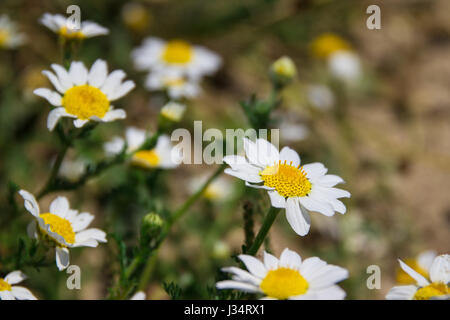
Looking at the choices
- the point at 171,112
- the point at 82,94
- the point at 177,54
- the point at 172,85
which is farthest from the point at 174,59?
the point at 82,94

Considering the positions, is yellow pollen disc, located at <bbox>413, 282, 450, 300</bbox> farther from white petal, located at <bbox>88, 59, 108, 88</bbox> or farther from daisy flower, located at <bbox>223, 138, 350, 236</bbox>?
white petal, located at <bbox>88, 59, 108, 88</bbox>

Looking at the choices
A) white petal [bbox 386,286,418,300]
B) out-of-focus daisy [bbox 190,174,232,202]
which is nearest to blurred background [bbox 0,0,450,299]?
out-of-focus daisy [bbox 190,174,232,202]

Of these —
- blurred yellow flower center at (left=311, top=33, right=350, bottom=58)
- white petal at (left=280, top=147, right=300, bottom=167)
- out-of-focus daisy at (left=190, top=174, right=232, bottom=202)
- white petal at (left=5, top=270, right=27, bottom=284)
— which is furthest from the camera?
blurred yellow flower center at (left=311, top=33, right=350, bottom=58)

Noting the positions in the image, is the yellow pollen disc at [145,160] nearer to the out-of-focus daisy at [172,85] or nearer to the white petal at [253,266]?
the out-of-focus daisy at [172,85]

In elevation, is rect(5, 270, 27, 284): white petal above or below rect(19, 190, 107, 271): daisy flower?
below

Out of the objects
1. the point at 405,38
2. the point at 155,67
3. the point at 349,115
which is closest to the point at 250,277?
the point at 155,67

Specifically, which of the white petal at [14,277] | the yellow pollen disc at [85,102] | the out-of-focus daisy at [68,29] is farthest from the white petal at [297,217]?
the out-of-focus daisy at [68,29]

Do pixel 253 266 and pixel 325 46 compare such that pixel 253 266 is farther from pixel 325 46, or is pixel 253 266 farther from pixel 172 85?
pixel 325 46
